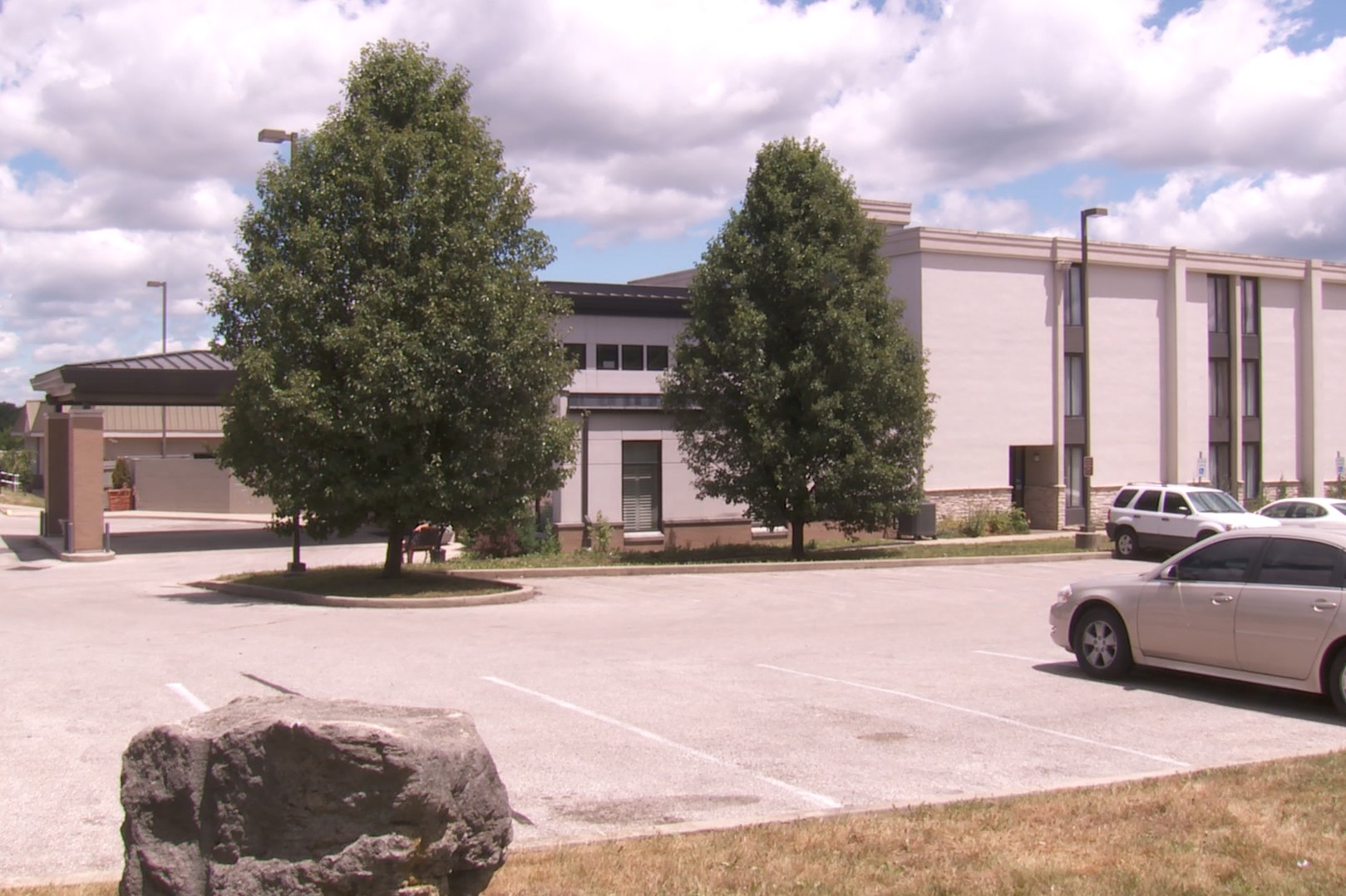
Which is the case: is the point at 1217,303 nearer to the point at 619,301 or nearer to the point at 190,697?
the point at 619,301

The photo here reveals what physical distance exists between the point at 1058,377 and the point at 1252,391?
8900 millimetres

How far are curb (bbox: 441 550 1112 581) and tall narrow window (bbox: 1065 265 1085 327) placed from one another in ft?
43.8

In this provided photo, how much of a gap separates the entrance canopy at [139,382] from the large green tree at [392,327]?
1235cm

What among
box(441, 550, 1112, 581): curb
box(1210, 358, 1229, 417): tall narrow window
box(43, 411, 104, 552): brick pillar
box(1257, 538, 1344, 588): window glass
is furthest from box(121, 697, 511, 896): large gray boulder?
box(1210, 358, 1229, 417): tall narrow window

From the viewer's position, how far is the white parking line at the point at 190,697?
1046 centimetres

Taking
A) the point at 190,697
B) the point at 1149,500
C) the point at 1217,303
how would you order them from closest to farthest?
the point at 190,697, the point at 1149,500, the point at 1217,303

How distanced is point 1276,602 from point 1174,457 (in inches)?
1295

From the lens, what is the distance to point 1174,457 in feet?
136

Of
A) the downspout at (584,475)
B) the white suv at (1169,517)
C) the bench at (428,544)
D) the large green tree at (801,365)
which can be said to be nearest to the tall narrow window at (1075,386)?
the white suv at (1169,517)

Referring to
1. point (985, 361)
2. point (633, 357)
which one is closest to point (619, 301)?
point (633, 357)

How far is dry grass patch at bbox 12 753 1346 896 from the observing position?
18.4 feet

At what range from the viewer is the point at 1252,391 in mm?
43125

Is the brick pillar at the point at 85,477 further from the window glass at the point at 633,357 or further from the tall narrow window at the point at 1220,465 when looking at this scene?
the tall narrow window at the point at 1220,465

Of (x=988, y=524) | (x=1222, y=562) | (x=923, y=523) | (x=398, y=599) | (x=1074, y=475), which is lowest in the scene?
(x=398, y=599)
